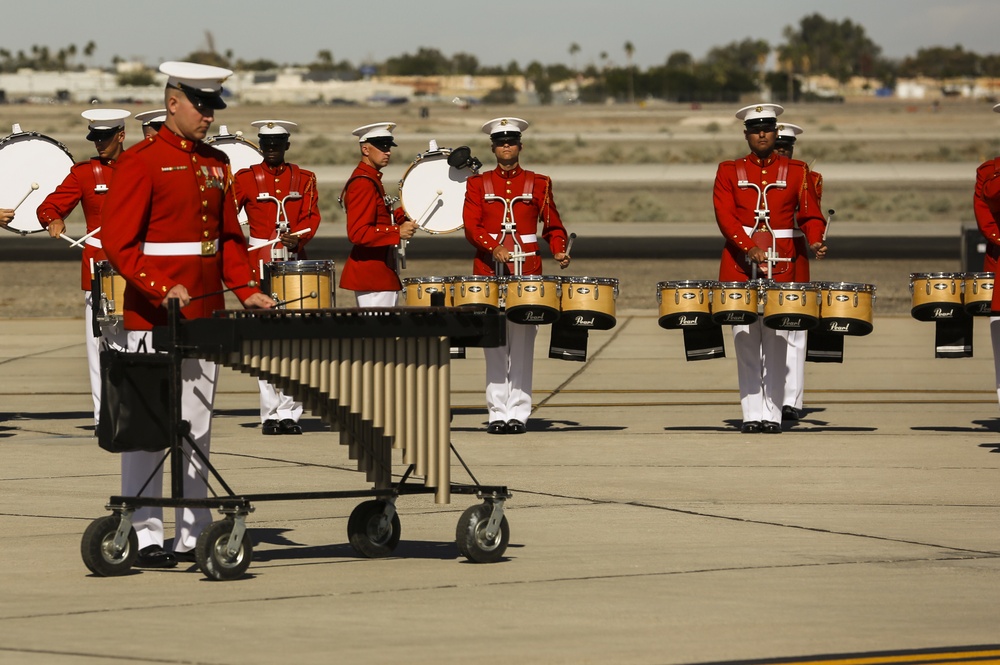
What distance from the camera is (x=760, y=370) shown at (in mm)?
13781

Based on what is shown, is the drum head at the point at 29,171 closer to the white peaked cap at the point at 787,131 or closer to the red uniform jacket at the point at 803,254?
the red uniform jacket at the point at 803,254

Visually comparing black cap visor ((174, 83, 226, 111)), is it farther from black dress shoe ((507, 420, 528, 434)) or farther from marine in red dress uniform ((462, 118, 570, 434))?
black dress shoe ((507, 420, 528, 434))

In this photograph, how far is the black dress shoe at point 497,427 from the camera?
45.5ft

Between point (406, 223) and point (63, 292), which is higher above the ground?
point (406, 223)

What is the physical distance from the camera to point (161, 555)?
28.6 feet

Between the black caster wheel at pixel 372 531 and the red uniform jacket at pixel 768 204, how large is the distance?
5598mm

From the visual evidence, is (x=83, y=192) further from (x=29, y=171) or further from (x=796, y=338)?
(x=796, y=338)

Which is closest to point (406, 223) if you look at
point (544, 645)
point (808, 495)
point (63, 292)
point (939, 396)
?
point (808, 495)

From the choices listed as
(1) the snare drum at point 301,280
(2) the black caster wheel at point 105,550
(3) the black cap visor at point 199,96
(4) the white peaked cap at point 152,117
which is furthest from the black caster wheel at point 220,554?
(4) the white peaked cap at point 152,117

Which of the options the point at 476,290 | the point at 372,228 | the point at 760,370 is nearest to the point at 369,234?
the point at 372,228

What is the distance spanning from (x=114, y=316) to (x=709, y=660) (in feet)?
18.6

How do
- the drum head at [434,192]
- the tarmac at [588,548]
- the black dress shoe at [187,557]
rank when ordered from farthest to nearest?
the drum head at [434,192]
the black dress shoe at [187,557]
the tarmac at [588,548]

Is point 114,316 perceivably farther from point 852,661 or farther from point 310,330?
point 852,661

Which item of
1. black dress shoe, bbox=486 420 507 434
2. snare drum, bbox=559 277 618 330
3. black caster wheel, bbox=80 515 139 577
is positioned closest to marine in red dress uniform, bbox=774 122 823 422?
snare drum, bbox=559 277 618 330
